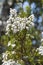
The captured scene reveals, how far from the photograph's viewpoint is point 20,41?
292 centimetres

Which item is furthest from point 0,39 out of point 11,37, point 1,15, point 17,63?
point 1,15

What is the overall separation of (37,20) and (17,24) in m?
1.59

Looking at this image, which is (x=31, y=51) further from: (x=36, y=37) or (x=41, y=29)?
(x=41, y=29)

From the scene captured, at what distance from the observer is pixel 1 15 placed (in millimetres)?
5070

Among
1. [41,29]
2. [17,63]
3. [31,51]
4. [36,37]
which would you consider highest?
[41,29]

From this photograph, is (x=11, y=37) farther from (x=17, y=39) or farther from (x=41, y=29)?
(x=41, y=29)

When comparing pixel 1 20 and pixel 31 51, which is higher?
pixel 1 20

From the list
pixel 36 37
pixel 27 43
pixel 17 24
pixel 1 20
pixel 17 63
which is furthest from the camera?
pixel 1 20

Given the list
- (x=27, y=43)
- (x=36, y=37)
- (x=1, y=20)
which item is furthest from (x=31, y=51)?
(x=1, y=20)

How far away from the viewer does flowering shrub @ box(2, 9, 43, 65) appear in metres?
2.79

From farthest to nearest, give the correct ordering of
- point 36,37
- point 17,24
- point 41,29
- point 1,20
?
point 1,20
point 41,29
point 36,37
point 17,24

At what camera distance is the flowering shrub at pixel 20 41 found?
2.79m

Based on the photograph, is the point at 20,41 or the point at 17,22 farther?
the point at 20,41

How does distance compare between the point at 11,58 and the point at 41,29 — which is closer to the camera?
the point at 11,58
